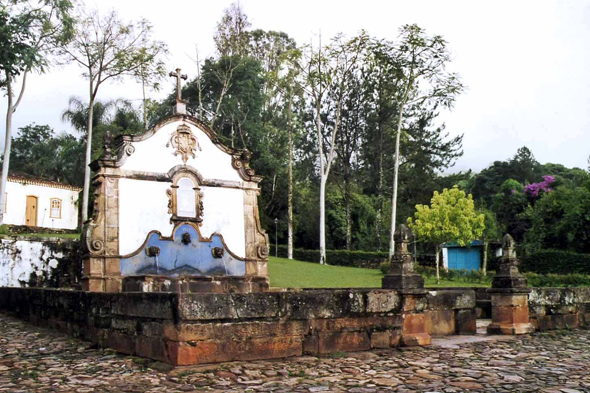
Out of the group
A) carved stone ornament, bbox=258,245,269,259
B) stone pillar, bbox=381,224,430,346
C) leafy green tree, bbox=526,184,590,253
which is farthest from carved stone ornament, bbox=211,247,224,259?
leafy green tree, bbox=526,184,590,253

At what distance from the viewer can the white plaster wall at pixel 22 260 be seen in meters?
18.1

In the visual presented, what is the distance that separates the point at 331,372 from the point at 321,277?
19373mm

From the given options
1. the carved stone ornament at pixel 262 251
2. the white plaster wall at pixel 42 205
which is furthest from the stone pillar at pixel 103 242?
the white plaster wall at pixel 42 205

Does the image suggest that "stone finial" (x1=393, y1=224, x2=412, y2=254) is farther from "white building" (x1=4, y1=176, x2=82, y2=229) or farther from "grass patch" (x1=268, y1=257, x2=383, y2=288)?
"white building" (x1=4, y1=176, x2=82, y2=229)

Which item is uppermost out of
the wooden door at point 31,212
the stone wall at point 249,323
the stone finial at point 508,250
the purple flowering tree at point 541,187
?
the purple flowering tree at point 541,187

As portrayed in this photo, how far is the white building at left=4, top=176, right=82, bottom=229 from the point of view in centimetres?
3391

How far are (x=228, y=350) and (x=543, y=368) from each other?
3.53m

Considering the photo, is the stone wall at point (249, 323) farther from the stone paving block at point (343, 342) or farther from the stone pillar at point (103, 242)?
the stone pillar at point (103, 242)

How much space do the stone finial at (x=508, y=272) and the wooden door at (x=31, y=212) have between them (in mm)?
30723

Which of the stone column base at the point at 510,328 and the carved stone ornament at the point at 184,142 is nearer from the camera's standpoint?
the stone column base at the point at 510,328

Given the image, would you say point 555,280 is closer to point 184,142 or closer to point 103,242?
point 184,142

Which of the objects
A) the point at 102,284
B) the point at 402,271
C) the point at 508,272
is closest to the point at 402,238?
the point at 402,271

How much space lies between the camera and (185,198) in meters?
16.2

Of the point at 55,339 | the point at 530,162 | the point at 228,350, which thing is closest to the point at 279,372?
the point at 228,350
